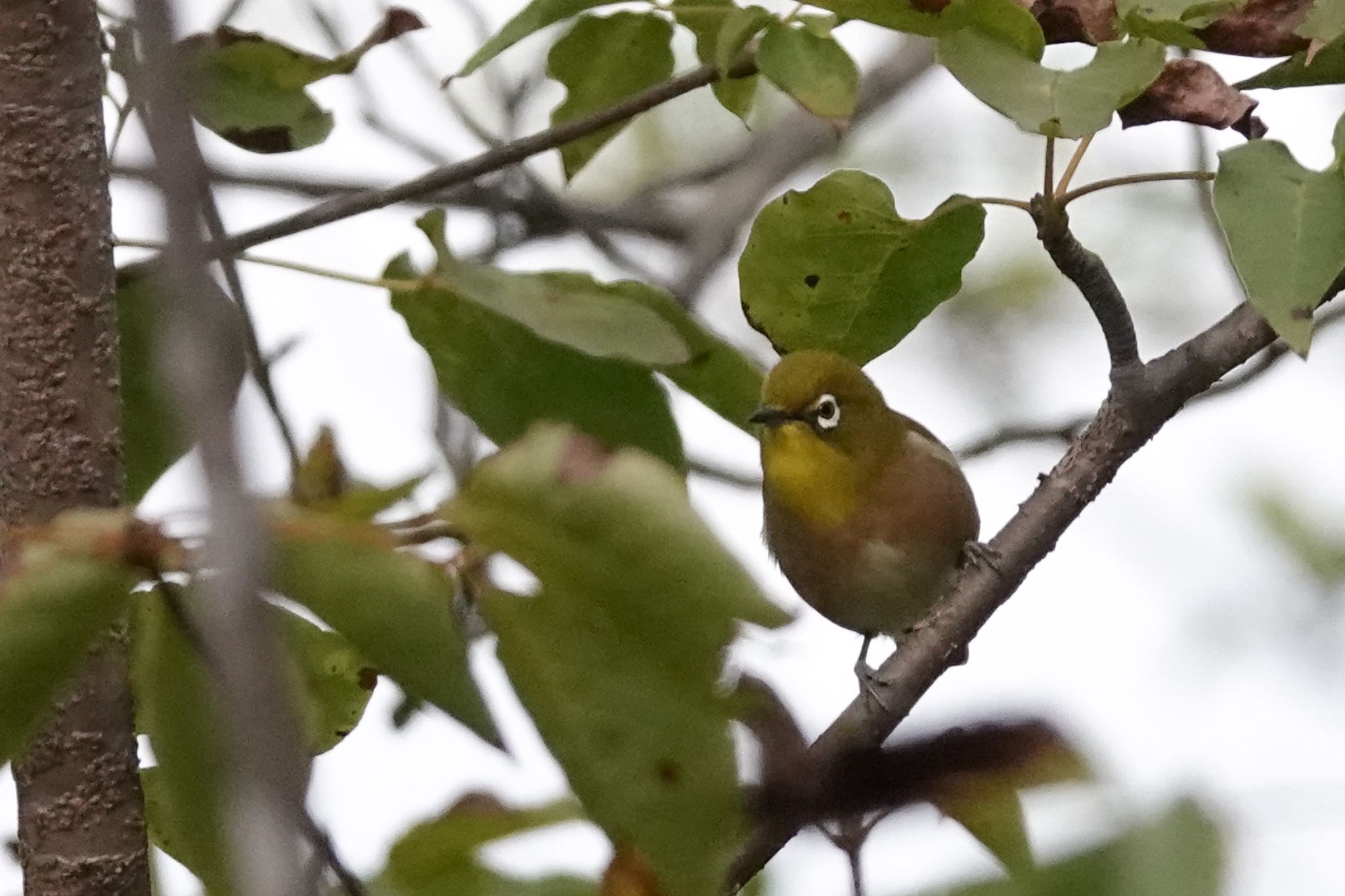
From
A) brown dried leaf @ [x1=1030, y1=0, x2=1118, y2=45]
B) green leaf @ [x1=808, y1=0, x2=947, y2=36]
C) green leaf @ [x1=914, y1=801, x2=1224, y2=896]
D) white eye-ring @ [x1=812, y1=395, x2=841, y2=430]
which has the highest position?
white eye-ring @ [x1=812, y1=395, x2=841, y2=430]

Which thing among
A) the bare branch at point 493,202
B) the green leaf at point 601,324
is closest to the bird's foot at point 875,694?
the green leaf at point 601,324

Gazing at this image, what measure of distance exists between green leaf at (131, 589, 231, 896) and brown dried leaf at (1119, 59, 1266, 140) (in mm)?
571

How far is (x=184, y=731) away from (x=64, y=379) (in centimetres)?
27

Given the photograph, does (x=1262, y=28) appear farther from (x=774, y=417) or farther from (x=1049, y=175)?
(x=774, y=417)

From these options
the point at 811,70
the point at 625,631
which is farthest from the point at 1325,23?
the point at 625,631

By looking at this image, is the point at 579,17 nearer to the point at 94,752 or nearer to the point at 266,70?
the point at 266,70

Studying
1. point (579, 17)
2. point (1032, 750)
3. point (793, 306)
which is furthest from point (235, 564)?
point (579, 17)

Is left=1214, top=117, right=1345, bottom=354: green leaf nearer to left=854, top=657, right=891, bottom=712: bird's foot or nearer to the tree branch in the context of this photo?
the tree branch

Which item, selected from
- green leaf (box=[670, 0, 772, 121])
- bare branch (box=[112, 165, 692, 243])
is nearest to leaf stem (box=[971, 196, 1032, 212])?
green leaf (box=[670, 0, 772, 121])

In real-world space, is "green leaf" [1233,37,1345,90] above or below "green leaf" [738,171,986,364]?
above

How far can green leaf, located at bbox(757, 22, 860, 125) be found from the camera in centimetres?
94

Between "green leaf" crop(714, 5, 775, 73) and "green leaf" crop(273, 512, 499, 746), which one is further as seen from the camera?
"green leaf" crop(714, 5, 775, 73)

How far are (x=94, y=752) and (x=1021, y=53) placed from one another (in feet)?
2.01

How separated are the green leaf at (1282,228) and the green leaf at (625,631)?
13.7 inches
